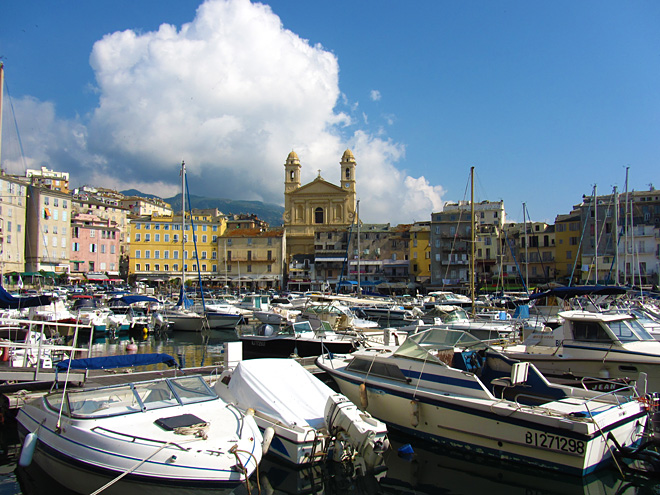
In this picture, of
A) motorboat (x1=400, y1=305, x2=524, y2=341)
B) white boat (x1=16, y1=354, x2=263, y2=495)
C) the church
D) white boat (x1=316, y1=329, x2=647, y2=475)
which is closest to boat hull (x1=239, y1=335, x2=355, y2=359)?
motorboat (x1=400, y1=305, x2=524, y2=341)

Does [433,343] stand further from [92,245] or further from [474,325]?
[92,245]

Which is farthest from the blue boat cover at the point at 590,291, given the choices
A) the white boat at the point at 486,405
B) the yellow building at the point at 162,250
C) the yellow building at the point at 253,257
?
the yellow building at the point at 162,250

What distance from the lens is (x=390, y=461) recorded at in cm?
1075

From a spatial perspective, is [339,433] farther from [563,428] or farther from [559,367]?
[559,367]

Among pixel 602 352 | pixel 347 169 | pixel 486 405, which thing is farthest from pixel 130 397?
pixel 347 169

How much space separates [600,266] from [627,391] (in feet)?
189

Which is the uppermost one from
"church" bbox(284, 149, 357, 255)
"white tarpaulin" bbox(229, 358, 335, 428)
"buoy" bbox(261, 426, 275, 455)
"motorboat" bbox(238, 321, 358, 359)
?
"church" bbox(284, 149, 357, 255)

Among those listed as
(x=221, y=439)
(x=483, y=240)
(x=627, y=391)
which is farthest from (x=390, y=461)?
(x=483, y=240)

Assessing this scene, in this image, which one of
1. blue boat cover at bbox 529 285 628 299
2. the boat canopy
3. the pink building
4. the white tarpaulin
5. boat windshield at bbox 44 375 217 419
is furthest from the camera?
the pink building

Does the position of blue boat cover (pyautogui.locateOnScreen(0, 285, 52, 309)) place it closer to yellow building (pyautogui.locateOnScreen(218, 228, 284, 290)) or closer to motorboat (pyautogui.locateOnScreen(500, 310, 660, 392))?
motorboat (pyautogui.locateOnScreen(500, 310, 660, 392))

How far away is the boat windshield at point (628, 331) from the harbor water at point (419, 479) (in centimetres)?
564

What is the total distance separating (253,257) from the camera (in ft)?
266

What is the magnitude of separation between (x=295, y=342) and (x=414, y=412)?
11.7m

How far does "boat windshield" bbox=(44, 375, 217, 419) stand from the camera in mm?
8617
